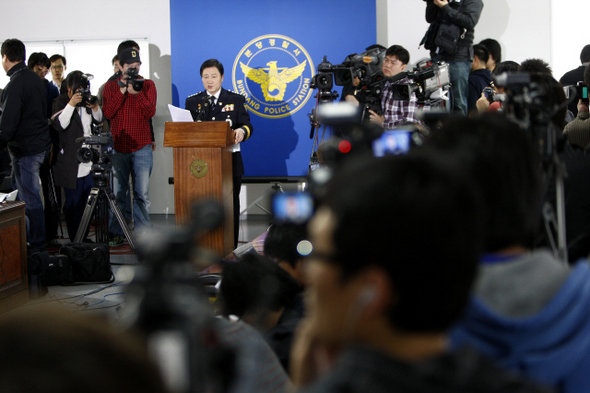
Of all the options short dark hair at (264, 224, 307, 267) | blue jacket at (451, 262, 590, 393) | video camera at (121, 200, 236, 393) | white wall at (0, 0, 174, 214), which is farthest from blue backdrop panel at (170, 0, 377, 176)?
video camera at (121, 200, 236, 393)

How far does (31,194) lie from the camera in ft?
14.4

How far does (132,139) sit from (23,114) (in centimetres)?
95

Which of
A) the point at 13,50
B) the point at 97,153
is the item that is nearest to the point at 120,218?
the point at 97,153

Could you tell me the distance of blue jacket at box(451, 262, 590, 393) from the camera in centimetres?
79

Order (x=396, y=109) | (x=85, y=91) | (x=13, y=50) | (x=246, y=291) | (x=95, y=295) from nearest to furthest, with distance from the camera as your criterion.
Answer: (x=246, y=291) < (x=95, y=295) < (x=396, y=109) < (x=13, y=50) < (x=85, y=91)

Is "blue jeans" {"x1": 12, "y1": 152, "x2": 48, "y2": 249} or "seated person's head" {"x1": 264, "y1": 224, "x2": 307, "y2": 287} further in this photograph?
"blue jeans" {"x1": 12, "y1": 152, "x2": 48, "y2": 249}

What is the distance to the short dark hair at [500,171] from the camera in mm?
951

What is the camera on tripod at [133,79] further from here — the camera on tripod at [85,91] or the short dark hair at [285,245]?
the short dark hair at [285,245]

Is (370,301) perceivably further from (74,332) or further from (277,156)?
(277,156)

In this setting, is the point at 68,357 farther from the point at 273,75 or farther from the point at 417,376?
the point at 273,75

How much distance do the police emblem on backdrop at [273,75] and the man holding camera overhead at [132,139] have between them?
1116 mm

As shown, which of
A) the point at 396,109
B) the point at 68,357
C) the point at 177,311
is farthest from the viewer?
the point at 396,109

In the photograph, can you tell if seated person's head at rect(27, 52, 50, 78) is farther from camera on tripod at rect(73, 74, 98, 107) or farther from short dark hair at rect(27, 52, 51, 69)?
camera on tripod at rect(73, 74, 98, 107)

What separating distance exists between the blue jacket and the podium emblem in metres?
3.30
